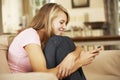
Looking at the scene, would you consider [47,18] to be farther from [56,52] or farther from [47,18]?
[56,52]

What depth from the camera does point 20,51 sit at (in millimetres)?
1516

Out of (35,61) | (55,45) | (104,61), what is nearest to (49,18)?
(55,45)

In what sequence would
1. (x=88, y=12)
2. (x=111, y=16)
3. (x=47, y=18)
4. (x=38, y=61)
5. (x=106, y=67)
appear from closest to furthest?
(x=38, y=61)
(x=47, y=18)
(x=106, y=67)
(x=111, y=16)
(x=88, y=12)

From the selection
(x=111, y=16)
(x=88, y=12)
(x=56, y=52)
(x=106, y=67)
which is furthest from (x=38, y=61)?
(x=88, y=12)

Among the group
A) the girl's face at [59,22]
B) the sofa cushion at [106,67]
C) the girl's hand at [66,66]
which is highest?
the girl's face at [59,22]

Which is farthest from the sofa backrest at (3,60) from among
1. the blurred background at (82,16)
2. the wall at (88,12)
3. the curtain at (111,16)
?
the wall at (88,12)

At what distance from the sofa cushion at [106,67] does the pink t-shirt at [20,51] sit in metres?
0.60

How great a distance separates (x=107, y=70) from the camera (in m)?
2.01

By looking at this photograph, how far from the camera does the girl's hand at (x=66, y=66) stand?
139 cm

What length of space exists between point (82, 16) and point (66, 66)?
493 cm

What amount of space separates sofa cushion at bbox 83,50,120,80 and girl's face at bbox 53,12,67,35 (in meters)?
0.51

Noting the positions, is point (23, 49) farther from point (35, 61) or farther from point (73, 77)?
point (73, 77)

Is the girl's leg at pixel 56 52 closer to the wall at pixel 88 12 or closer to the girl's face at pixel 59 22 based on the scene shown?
the girl's face at pixel 59 22

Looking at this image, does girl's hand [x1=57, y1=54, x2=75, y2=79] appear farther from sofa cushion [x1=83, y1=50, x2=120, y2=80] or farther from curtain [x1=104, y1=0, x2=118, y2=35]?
curtain [x1=104, y1=0, x2=118, y2=35]
